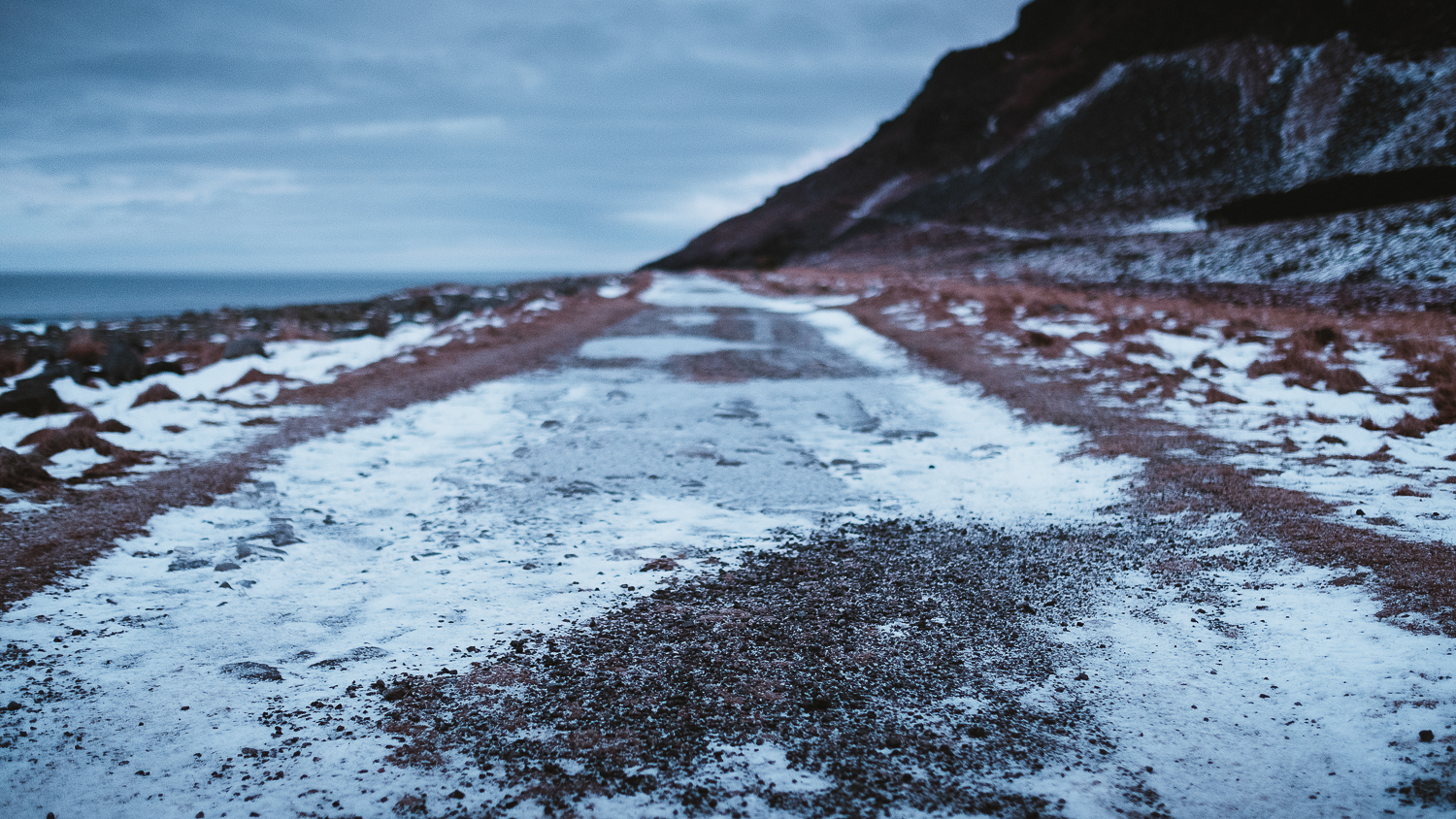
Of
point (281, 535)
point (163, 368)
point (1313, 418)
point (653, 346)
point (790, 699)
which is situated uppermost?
point (653, 346)

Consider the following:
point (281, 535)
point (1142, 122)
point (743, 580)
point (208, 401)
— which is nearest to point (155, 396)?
point (208, 401)

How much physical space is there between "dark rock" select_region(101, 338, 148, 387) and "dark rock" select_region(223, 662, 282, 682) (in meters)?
8.60

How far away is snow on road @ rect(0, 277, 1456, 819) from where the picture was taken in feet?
7.79

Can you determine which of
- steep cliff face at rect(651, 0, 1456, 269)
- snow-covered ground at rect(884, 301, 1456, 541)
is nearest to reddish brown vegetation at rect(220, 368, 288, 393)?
snow-covered ground at rect(884, 301, 1456, 541)

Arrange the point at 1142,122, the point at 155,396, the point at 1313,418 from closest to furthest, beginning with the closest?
the point at 1313,418 → the point at 155,396 → the point at 1142,122

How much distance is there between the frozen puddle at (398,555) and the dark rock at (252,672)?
0.01 metres

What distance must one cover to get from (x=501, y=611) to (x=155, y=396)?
6654mm

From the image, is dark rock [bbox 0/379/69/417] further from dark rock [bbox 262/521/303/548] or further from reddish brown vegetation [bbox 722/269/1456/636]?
reddish brown vegetation [bbox 722/269/1456/636]

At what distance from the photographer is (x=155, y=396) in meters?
7.92

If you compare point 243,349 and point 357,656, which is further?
point 243,349

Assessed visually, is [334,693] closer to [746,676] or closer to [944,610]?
[746,676]

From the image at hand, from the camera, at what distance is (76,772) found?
93.6 inches

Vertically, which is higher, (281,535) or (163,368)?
(163,368)

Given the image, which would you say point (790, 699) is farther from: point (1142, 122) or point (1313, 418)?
point (1142, 122)
